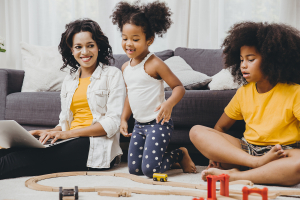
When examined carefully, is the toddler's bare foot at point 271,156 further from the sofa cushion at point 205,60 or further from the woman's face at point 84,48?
the sofa cushion at point 205,60

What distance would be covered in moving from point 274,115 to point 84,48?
96cm

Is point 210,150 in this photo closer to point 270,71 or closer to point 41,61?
point 270,71

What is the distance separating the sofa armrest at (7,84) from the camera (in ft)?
6.83

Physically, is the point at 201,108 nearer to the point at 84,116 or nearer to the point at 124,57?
the point at 84,116

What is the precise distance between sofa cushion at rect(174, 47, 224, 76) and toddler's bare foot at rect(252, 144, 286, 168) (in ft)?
3.89

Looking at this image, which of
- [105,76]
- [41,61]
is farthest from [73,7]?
[105,76]

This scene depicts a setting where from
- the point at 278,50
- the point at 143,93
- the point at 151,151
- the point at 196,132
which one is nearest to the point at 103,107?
the point at 143,93

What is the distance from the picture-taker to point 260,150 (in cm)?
126

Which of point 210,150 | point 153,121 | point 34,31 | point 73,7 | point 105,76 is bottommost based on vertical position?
point 210,150

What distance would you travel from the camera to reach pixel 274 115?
1.23 m

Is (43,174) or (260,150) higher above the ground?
(260,150)

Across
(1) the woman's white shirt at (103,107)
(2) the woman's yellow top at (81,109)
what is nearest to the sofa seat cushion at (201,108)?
(1) the woman's white shirt at (103,107)

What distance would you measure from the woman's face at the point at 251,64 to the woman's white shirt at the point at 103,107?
62 centimetres

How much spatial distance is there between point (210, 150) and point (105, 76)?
0.66 metres
